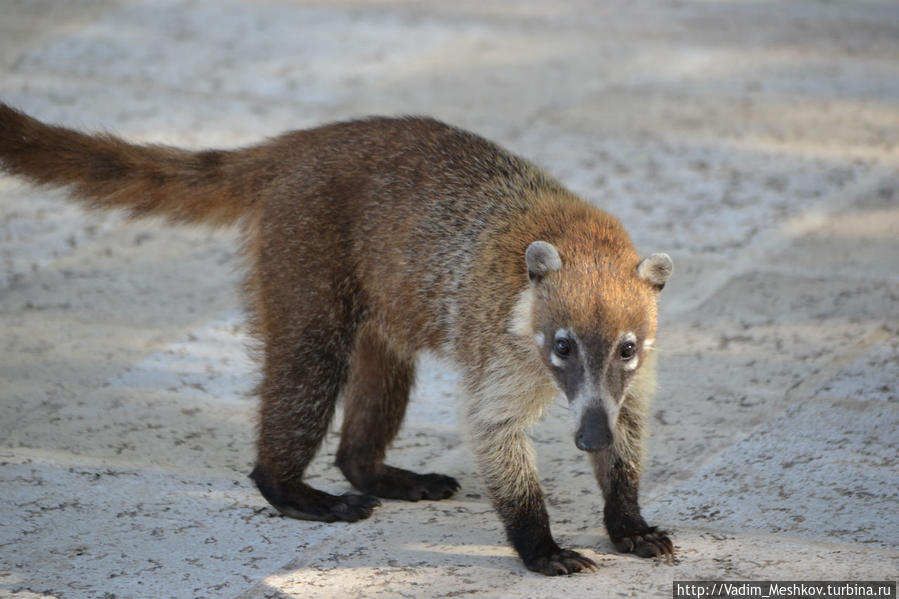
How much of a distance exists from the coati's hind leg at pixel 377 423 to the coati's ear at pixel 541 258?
2.92 feet

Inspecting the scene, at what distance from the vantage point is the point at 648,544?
4109 millimetres

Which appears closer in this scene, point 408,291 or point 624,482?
point 624,482

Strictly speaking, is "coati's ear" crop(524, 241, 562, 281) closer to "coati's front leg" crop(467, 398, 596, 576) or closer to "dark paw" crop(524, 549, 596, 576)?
"coati's front leg" crop(467, 398, 596, 576)

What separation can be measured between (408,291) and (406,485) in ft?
2.60

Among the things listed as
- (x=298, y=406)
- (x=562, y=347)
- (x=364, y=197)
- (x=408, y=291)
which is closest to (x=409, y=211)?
(x=364, y=197)

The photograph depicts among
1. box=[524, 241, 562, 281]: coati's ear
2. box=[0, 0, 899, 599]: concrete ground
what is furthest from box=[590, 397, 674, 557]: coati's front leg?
box=[524, 241, 562, 281]: coati's ear

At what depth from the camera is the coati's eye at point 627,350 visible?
3.99 meters

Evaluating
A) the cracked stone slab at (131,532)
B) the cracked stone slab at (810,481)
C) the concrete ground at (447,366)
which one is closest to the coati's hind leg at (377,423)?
the concrete ground at (447,366)

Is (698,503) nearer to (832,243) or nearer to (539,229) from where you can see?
(539,229)

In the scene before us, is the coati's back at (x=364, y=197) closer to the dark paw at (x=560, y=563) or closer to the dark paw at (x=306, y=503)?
the dark paw at (x=306, y=503)

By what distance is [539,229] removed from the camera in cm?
443

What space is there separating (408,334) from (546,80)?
4867 millimetres

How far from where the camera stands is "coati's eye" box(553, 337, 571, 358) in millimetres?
3984

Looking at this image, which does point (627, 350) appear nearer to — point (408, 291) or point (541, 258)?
point (541, 258)
